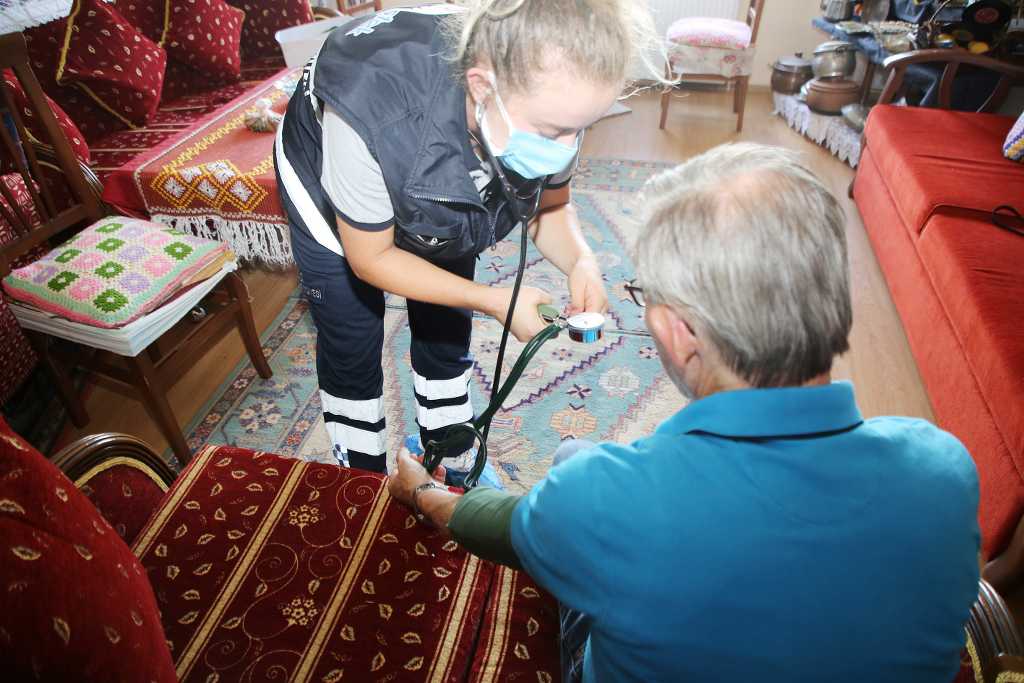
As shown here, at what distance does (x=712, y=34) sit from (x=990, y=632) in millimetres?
3571

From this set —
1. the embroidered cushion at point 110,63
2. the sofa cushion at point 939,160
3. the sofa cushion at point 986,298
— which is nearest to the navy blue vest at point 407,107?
the sofa cushion at point 986,298

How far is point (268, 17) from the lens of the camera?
339 centimetres

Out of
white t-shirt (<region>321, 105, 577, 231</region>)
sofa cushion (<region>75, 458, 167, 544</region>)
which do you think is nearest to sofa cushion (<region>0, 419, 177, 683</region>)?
sofa cushion (<region>75, 458, 167, 544</region>)

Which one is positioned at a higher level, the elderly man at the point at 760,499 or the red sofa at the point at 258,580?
the elderly man at the point at 760,499

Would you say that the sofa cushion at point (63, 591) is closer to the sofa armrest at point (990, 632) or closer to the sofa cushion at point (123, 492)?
the sofa cushion at point (123, 492)

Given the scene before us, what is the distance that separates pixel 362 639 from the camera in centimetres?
97

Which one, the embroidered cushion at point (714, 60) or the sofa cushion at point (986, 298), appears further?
the embroidered cushion at point (714, 60)

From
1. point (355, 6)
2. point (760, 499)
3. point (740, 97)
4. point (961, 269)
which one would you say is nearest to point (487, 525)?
point (760, 499)

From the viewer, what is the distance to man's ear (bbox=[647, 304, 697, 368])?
27.0 inches

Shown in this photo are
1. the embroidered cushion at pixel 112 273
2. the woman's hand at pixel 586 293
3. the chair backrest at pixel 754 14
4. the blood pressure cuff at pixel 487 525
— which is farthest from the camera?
the chair backrest at pixel 754 14

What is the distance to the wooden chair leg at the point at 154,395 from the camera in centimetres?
160

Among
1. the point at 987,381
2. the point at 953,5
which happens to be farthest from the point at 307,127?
the point at 953,5

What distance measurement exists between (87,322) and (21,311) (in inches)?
9.8

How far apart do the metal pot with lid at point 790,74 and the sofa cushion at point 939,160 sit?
134 cm
